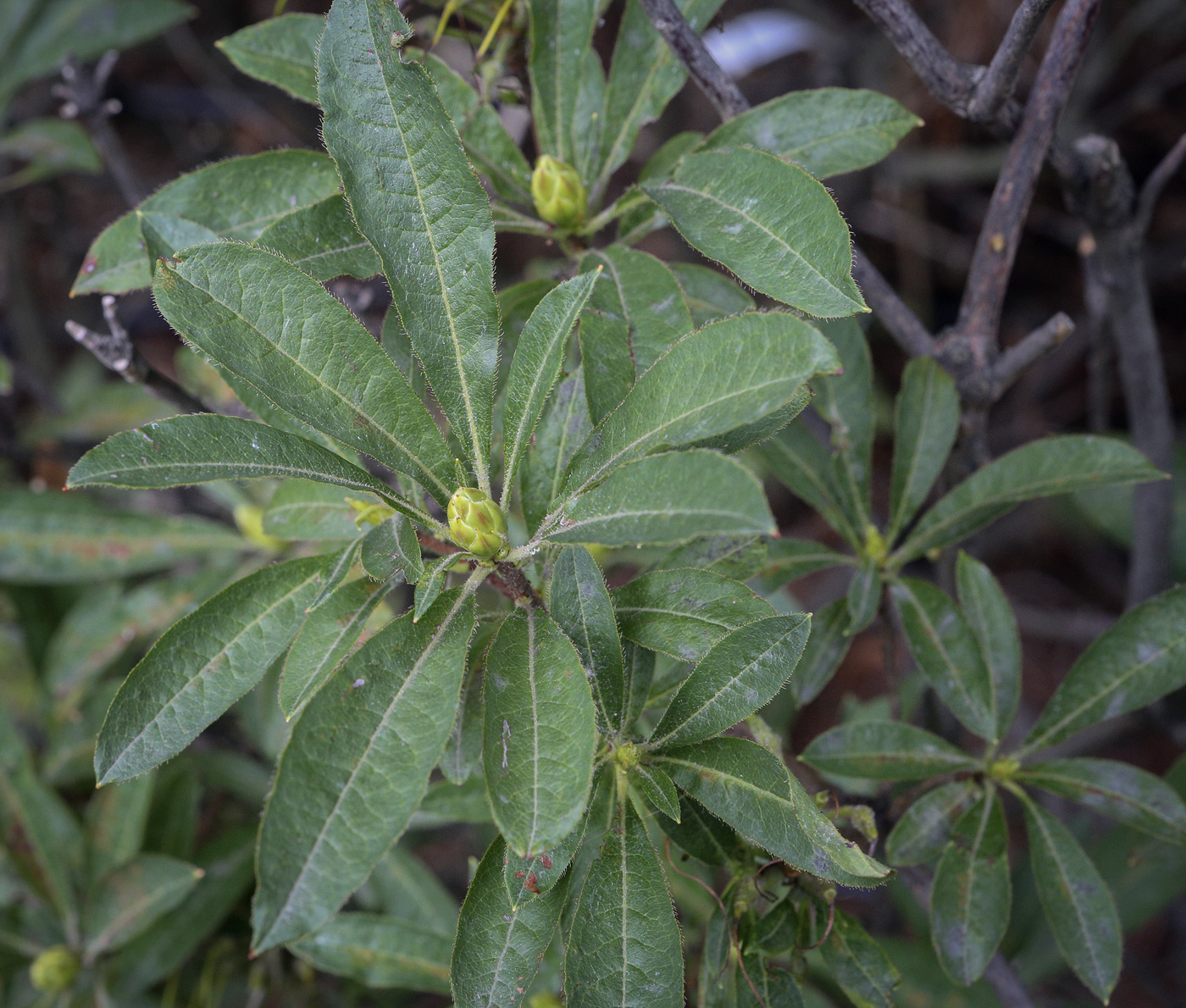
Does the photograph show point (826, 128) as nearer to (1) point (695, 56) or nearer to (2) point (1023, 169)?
(1) point (695, 56)

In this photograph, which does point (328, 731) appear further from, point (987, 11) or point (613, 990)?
point (987, 11)

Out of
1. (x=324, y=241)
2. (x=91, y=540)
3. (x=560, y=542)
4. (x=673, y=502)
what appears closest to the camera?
(x=673, y=502)

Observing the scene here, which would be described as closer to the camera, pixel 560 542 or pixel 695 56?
A: pixel 560 542

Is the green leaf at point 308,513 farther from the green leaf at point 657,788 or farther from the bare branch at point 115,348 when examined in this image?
the green leaf at point 657,788

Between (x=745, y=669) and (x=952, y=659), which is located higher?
(x=745, y=669)

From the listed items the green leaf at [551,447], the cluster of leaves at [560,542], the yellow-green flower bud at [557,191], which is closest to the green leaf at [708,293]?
the cluster of leaves at [560,542]

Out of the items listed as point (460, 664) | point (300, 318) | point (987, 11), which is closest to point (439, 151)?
point (300, 318)

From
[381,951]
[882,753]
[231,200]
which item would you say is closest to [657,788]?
[882,753]
